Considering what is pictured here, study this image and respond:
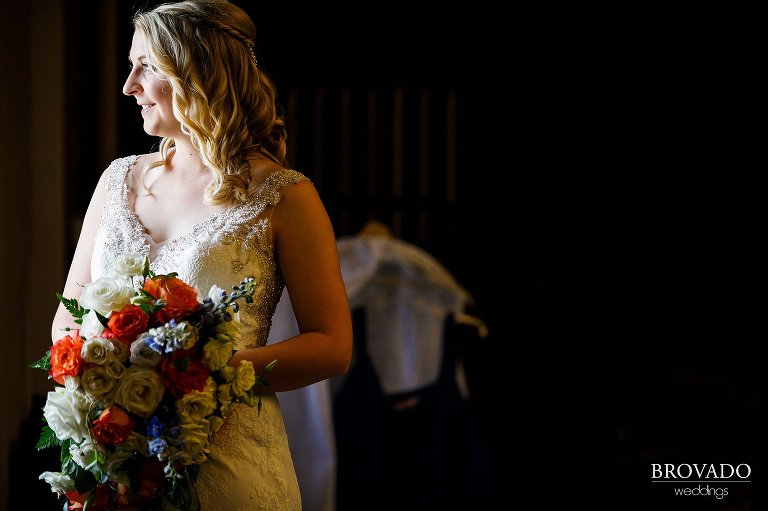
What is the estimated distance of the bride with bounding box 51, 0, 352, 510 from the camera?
1812 millimetres

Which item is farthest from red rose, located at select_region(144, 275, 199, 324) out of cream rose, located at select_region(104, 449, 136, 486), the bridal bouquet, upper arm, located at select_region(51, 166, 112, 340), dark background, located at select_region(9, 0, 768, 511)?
dark background, located at select_region(9, 0, 768, 511)

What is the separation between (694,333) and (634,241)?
69 cm

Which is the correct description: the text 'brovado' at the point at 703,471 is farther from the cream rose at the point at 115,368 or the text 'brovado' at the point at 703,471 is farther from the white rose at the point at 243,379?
the cream rose at the point at 115,368

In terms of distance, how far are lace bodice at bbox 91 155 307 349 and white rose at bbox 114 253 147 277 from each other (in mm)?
252

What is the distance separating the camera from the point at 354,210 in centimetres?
562

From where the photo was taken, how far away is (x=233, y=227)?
1872 mm

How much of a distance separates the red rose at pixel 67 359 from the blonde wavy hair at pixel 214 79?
0.49m

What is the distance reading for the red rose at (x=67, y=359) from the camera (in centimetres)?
149

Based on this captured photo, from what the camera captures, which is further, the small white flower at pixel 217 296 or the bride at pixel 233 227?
the bride at pixel 233 227

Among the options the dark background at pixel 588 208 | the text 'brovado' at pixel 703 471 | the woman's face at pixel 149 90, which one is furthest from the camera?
the dark background at pixel 588 208

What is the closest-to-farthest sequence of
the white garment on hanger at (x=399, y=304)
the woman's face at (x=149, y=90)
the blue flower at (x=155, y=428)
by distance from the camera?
1. the blue flower at (x=155, y=428)
2. the woman's face at (x=149, y=90)
3. the white garment on hanger at (x=399, y=304)

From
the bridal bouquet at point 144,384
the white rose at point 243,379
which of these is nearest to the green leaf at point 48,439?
the bridal bouquet at point 144,384

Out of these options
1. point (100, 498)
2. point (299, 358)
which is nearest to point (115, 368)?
point (100, 498)

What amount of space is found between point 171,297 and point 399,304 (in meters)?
2.62
